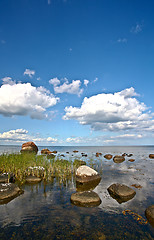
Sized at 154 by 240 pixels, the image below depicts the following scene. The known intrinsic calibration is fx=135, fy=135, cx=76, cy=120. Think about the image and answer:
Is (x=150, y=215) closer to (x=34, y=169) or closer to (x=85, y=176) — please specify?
(x=85, y=176)

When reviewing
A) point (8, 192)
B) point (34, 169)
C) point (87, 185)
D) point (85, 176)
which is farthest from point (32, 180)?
point (87, 185)

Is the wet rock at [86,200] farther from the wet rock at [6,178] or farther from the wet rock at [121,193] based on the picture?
the wet rock at [6,178]

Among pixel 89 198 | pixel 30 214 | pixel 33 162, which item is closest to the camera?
pixel 30 214

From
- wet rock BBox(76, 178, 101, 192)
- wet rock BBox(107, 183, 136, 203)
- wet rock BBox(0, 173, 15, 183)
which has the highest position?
wet rock BBox(0, 173, 15, 183)

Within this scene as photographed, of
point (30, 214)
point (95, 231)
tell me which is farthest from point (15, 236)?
point (95, 231)

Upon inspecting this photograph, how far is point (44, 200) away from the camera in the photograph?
9430mm

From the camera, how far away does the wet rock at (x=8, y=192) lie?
925 cm

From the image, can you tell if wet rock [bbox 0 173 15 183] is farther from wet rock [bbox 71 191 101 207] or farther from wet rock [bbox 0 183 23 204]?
wet rock [bbox 71 191 101 207]

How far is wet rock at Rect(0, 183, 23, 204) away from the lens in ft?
→ 30.4

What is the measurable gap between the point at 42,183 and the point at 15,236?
7569mm

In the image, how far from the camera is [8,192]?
980 cm

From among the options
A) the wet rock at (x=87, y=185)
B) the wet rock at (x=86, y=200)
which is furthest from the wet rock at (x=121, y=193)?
the wet rock at (x=87, y=185)

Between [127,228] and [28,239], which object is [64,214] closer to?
[28,239]

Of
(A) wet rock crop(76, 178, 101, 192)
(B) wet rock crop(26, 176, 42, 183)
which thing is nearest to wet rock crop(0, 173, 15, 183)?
(B) wet rock crop(26, 176, 42, 183)
